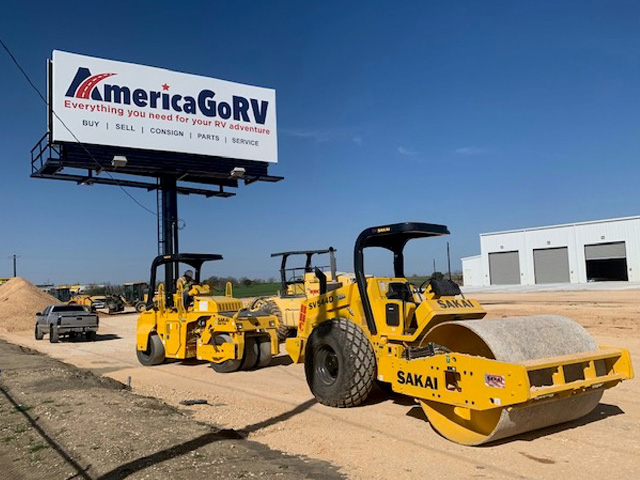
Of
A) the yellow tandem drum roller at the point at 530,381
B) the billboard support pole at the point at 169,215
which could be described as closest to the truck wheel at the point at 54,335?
the billboard support pole at the point at 169,215

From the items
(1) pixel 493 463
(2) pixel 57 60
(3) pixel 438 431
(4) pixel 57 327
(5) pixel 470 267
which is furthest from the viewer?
(5) pixel 470 267

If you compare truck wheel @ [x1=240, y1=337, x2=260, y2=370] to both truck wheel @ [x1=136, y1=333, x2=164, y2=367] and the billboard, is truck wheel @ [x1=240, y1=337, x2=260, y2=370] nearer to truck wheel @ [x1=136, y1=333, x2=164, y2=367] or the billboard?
truck wheel @ [x1=136, y1=333, x2=164, y2=367]

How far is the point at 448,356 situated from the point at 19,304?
39.3m

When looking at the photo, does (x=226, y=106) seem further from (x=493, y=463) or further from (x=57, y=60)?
(x=493, y=463)

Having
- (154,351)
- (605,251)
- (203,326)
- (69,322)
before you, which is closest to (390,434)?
(203,326)

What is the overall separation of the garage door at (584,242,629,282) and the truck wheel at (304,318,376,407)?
1909 inches

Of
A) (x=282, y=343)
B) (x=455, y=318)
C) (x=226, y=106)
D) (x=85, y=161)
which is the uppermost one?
(x=226, y=106)

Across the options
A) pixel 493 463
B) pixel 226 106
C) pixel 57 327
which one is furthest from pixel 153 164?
pixel 493 463

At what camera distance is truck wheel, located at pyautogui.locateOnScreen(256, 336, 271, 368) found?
41.8 ft

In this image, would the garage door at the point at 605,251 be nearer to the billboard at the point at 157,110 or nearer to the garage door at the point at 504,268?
the garage door at the point at 504,268

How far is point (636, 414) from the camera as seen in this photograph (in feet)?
23.9

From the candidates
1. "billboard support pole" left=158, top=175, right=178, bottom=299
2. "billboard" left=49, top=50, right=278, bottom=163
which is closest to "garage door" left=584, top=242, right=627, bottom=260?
"billboard" left=49, top=50, right=278, bottom=163

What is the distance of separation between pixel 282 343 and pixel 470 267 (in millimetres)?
47412

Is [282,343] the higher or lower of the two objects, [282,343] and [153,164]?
the lower
